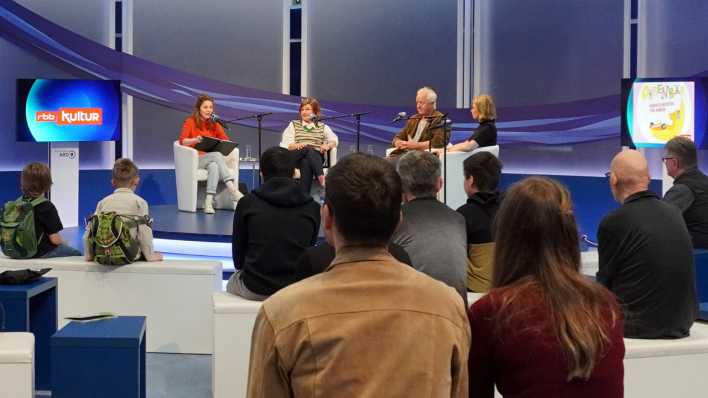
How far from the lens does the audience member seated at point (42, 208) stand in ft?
14.5

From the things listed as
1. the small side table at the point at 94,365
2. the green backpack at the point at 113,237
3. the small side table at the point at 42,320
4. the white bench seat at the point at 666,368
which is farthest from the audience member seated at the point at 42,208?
the white bench seat at the point at 666,368

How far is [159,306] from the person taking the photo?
447 cm

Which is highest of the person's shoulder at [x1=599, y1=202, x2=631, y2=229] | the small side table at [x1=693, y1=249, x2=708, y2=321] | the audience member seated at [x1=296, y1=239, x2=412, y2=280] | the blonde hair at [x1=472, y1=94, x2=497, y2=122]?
the blonde hair at [x1=472, y1=94, x2=497, y2=122]

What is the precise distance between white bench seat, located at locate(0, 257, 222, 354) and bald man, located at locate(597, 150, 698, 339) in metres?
2.29

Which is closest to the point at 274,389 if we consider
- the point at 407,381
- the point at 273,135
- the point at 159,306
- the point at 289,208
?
the point at 407,381

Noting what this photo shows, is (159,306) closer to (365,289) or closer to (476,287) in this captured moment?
(476,287)

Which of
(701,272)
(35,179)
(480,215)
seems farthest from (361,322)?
(701,272)

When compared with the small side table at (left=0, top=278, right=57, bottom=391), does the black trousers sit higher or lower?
higher

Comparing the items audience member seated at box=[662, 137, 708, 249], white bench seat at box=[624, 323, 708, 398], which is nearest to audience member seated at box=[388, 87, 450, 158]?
audience member seated at box=[662, 137, 708, 249]

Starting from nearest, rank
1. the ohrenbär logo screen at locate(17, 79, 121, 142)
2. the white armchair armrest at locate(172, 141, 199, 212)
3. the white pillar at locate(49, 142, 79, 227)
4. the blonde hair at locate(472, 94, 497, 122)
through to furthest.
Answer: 1. the blonde hair at locate(472, 94, 497, 122)
2. the white armchair armrest at locate(172, 141, 199, 212)
3. the ohrenbär logo screen at locate(17, 79, 121, 142)
4. the white pillar at locate(49, 142, 79, 227)

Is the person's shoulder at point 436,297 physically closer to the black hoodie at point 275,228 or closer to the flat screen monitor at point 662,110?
the black hoodie at point 275,228

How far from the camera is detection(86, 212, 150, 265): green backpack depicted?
4340 mm

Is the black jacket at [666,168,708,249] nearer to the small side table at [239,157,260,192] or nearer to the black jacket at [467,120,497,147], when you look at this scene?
the black jacket at [467,120,497,147]

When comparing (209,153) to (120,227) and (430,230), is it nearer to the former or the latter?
(120,227)
